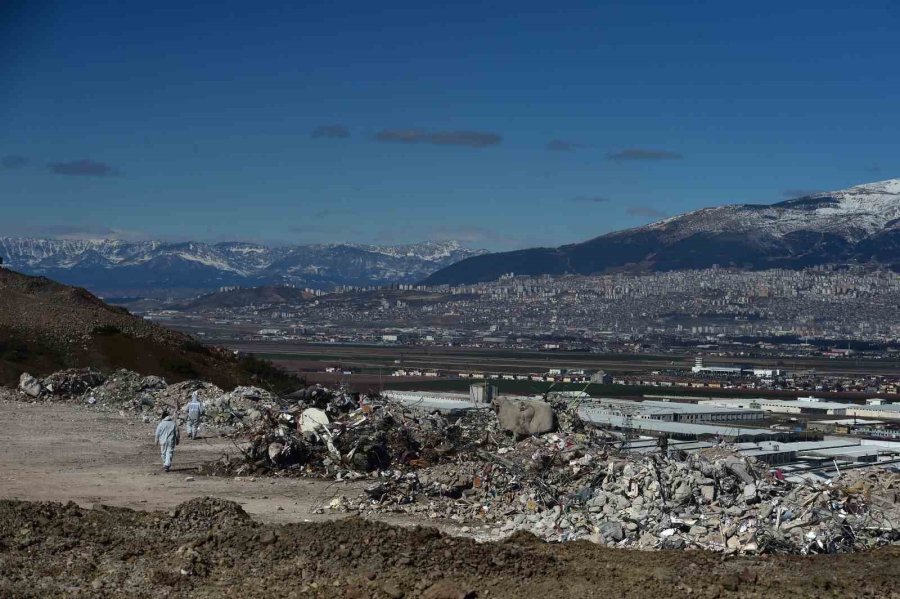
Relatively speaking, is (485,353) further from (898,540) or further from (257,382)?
(898,540)

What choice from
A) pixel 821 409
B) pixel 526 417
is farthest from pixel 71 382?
pixel 821 409

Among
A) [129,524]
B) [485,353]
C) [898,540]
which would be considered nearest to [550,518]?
[898,540]

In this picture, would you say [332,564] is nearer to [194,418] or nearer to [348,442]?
[348,442]

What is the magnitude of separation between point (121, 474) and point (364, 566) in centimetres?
715

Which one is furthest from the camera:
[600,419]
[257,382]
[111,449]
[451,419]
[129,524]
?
[257,382]

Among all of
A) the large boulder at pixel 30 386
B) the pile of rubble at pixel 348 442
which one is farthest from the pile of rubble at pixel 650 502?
the large boulder at pixel 30 386

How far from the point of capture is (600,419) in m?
22.1

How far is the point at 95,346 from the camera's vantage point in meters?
31.5

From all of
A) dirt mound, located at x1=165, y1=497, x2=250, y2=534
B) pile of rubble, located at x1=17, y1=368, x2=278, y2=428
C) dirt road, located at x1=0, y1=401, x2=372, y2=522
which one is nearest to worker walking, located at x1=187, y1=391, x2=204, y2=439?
dirt road, located at x1=0, y1=401, x2=372, y2=522

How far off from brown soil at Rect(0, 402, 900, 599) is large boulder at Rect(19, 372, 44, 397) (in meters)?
13.1

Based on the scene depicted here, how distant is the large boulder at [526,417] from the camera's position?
16.1 metres

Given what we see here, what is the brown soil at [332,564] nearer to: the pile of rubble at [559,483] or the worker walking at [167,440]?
the pile of rubble at [559,483]

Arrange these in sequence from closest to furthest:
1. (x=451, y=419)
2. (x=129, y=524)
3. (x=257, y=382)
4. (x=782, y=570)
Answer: (x=782, y=570) → (x=129, y=524) → (x=451, y=419) → (x=257, y=382)

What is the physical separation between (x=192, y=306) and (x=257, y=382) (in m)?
169
